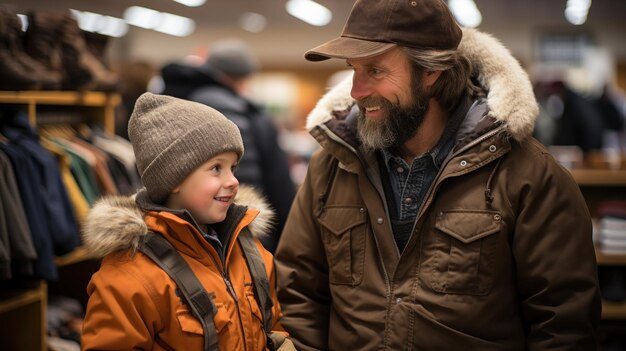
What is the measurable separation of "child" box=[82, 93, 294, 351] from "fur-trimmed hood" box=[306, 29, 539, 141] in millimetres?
380

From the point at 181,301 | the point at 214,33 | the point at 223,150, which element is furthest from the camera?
the point at 214,33

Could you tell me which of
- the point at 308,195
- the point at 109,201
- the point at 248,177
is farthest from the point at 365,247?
the point at 248,177

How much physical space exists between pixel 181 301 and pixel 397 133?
77cm

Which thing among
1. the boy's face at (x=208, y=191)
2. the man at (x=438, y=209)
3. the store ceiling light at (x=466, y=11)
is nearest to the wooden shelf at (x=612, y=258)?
the man at (x=438, y=209)

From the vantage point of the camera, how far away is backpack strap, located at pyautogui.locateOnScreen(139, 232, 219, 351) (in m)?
1.65

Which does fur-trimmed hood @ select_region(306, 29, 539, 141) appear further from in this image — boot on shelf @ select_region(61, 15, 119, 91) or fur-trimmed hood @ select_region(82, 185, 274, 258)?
boot on shelf @ select_region(61, 15, 119, 91)

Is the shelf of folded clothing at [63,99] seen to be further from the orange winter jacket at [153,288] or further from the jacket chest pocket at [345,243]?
the jacket chest pocket at [345,243]

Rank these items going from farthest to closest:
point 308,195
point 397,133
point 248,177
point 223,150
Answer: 1. point 248,177
2. point 308,195
3. point 397,133
4. point 223,150

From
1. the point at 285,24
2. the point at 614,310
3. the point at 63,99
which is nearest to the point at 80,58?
the point at 63,99

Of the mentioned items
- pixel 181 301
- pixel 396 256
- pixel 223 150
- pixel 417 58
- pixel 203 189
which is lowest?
pixel 181 301

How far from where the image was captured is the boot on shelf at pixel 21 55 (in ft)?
9.51

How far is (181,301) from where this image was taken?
1.66 metres

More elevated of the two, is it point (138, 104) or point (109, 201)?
point (138, 104)

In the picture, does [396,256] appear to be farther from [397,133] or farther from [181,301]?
[181,301]
